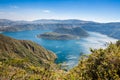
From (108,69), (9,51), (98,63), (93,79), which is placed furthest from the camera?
(9,51)

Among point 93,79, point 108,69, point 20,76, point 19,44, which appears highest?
point 108,69

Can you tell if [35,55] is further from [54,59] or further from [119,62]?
[119,62]

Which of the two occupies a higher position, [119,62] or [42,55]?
[119,62]

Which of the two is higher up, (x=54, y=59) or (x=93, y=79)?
(x=93, y=79)

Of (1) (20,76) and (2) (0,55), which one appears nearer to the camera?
(1) (20,76)

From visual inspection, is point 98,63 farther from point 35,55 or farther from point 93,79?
point 35,55

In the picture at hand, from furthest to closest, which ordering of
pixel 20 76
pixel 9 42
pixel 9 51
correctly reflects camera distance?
pixel 9 42 < pixel 9 51 < pixel 20 76

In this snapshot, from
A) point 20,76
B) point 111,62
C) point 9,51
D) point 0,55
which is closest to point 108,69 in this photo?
point 111,62

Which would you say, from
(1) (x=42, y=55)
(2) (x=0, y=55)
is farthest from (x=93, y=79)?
(1) (x=42, y=55)

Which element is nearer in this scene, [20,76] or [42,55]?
[20,76]
